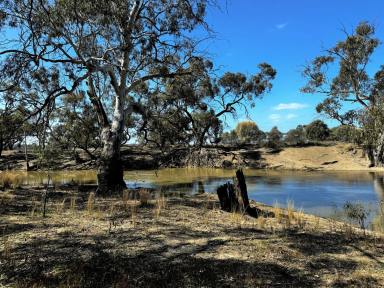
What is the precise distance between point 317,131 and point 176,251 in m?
47.6

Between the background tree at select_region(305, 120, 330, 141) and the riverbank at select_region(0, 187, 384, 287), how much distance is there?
43.9m

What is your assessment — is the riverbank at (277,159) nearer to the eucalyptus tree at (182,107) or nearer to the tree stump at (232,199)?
the eucalyptus tree at (182,107)

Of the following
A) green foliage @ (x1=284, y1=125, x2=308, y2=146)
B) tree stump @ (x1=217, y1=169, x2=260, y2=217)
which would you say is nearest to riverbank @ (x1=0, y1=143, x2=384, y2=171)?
green foliage @ (x1=284, y1=125, x2=308, y2=146)

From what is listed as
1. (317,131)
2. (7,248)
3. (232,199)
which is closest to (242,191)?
(232,199)

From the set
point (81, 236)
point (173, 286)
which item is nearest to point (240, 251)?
point (173, 286)

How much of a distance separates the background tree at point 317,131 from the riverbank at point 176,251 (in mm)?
43875

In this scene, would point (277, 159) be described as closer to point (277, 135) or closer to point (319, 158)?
point (319, 158)

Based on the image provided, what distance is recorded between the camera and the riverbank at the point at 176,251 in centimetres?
425

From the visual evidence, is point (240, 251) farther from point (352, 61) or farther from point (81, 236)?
point (352, 61)

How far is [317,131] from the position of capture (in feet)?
165

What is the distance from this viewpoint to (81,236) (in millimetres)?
5977

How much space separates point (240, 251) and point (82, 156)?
111ft

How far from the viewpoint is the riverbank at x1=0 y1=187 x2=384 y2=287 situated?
425 centimetres

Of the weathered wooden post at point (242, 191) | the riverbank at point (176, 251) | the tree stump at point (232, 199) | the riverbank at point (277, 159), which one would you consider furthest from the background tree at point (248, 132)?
the riverbank at point (176, 251)
